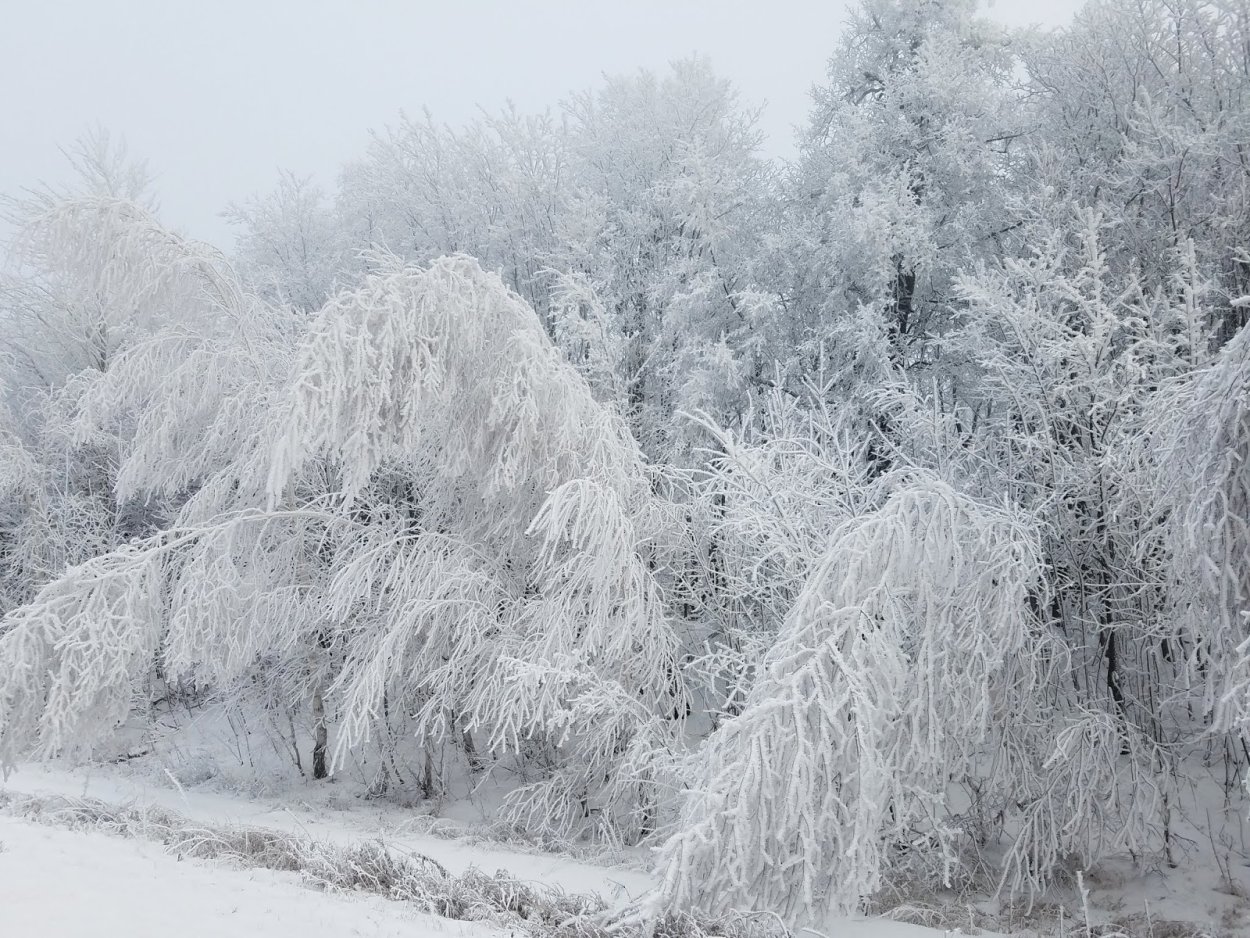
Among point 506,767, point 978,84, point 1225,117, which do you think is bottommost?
point 506,767

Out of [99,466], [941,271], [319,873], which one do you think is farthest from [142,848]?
[941,271]

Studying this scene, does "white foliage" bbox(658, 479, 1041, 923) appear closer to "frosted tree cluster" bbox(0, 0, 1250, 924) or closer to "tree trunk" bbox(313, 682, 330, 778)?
"frosted tree cluster" bbox(0, 0, 1250, 924)

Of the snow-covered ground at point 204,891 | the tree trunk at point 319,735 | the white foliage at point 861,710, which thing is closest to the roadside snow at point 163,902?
the snow-covered ground at point 204,891

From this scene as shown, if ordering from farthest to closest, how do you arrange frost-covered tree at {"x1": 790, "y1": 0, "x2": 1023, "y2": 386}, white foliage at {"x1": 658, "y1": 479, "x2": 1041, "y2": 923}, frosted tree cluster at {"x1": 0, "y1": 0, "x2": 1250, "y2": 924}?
frost-covered tree at {"x1": 790, "y1": 0, "x2": 1023, "y2": 386}, frosted tree cluster at {"x1": 0, "y1": 0, "x2": 1250, "y2": 924}, white foliage at {"x1": 658, "y1": 479, "x2": 1041, "y2": 923}

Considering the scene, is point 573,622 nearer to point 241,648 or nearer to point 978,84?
point 241,648

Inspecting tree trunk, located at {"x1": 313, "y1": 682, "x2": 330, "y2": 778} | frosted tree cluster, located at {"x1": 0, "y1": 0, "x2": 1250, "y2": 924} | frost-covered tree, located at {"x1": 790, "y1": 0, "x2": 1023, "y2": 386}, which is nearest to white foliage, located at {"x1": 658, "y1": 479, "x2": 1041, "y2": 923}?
frosted tree cluster, located at {"x1": 0, "y1": 0, "x2": 1250, "y2": 924}

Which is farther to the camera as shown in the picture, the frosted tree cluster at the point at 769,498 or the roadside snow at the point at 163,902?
the frosted tree cluster at the point at 769,498

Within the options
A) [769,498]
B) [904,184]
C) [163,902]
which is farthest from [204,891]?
[904,184]

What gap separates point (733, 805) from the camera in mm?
5074

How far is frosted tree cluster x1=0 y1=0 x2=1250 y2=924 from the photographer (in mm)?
5699

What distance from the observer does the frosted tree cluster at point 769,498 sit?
5699mm

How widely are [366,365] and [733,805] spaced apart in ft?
14.8

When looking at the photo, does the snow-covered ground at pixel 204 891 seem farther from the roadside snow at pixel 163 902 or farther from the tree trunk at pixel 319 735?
the tree trunk at pixel 319 735

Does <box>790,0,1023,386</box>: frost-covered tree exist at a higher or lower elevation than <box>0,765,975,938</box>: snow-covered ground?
higher
